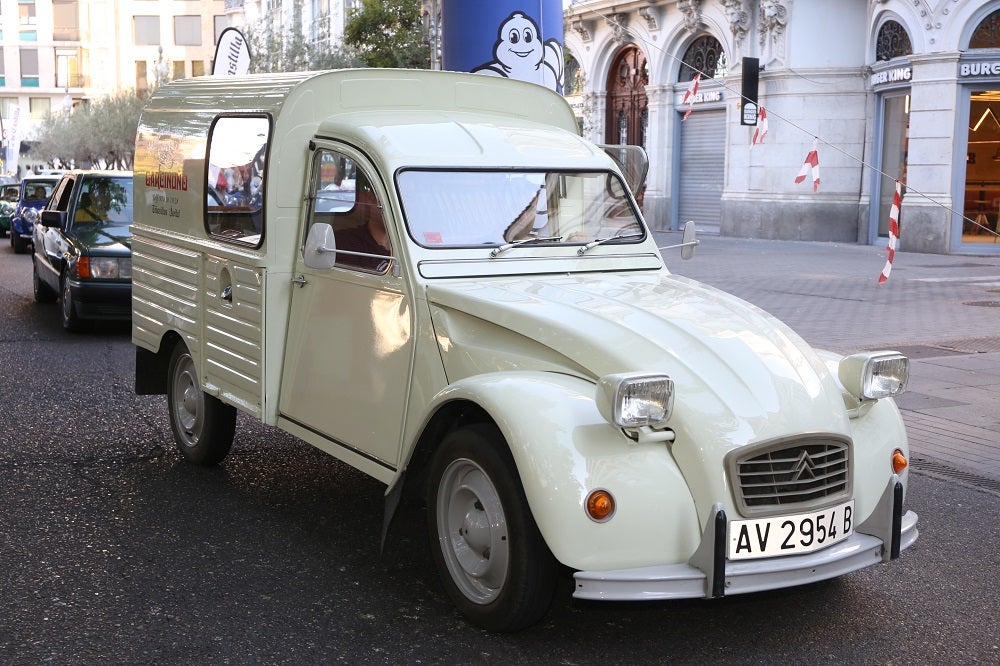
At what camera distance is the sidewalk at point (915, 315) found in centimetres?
783

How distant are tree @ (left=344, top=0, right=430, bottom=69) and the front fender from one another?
79.8 feet

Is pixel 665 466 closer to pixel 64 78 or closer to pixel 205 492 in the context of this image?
pixel 205 492

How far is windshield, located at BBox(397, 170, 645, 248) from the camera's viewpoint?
5.22 meters

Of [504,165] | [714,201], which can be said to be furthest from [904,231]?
[504,165]

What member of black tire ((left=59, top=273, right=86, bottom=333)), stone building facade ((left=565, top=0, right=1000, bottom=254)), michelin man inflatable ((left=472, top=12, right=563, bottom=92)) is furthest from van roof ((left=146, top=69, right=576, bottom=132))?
stone building facade ((left=565, top=0, right=1000, bottom=254))

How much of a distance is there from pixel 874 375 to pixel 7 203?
31.3 metres

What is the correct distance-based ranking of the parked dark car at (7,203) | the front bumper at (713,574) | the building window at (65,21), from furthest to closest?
1. the building window at (65,21)
2. the parked dark car at (7,203)
3. the front bumper at (713,574)

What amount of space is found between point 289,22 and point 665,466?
58.7 meters

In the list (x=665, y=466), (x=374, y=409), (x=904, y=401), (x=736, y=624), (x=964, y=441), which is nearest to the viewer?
(x=665, y=466)

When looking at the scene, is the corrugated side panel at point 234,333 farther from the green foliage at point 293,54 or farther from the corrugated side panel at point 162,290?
the green foliage at point 293,54

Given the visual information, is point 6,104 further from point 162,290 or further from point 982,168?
point 162,290

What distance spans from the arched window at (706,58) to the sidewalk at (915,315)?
5.79 metres

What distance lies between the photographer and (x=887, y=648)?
427cm

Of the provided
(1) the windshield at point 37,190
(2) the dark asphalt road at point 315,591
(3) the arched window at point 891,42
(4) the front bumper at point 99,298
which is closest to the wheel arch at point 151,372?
(2) the dark asphalt road at point 315,591
